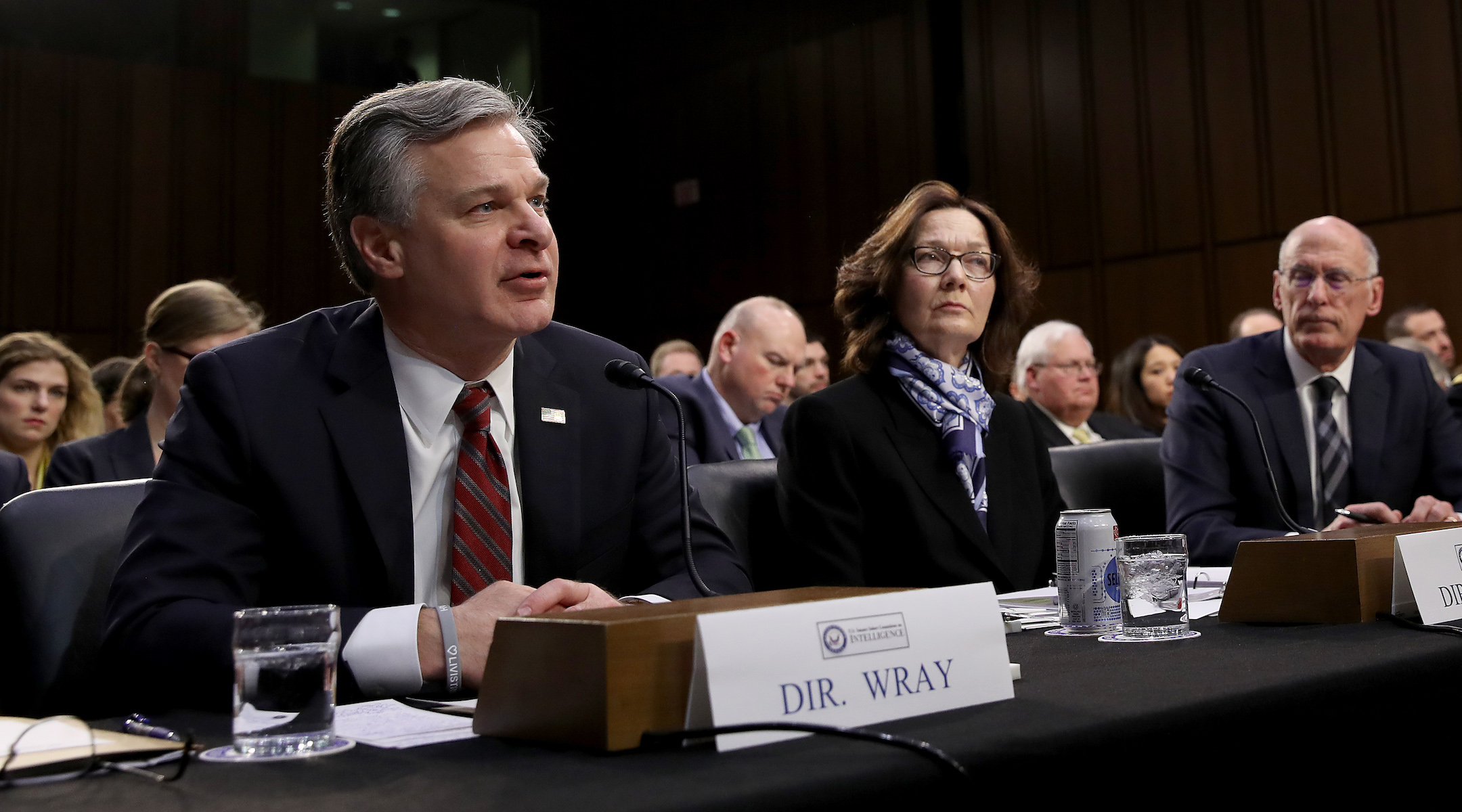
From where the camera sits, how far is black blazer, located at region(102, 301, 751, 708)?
1316 mm

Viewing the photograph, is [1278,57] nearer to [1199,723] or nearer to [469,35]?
[469,35]

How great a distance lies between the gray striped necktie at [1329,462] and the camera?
270 cm

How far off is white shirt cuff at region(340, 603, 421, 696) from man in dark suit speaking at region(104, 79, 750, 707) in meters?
0.09

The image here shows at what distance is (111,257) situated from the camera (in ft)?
27.8

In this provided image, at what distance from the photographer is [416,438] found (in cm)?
156

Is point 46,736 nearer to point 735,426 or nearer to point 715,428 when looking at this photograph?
point 715,428

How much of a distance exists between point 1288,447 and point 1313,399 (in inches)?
6.7

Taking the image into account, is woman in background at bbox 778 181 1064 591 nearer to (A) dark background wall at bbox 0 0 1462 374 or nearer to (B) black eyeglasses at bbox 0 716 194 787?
(B) black eyeglasses at bbox 0 716 194 787

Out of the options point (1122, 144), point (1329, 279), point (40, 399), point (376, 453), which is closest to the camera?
point (376, 453)

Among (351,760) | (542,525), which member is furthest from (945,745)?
(542,525)

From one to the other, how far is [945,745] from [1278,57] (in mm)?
6967

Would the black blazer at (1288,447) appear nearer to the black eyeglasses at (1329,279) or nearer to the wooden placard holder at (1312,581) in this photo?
the black eyeglasses at (1329,279)

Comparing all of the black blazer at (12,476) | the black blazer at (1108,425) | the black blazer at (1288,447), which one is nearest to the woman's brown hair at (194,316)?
the black blazer at (12,476)

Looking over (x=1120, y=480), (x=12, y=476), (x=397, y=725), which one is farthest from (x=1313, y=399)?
(x=12, y=476)
